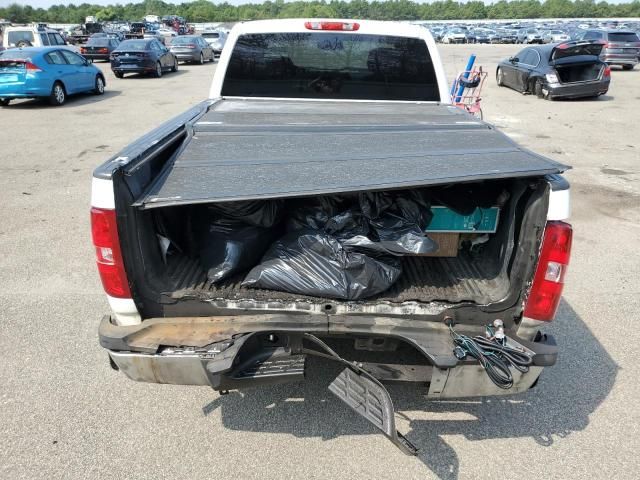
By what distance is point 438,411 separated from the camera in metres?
2.96

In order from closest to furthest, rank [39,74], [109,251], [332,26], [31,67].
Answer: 1. [109,251]
2. [332,26]
3. [31,67]
4. [39,74]

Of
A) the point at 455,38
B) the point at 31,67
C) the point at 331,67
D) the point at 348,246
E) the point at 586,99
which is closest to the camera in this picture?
the point at 348,246

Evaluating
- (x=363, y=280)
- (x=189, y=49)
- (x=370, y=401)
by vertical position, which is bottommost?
(x=370, y=401)

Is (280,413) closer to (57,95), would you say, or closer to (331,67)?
(331,67)

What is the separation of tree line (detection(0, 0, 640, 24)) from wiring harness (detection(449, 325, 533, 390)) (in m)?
97.5

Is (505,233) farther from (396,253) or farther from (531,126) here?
(531,126)

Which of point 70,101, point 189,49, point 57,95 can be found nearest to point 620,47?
point 189,49

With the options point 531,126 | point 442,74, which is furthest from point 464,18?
point 442,74

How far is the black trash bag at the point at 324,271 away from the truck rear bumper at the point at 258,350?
17 centimetres

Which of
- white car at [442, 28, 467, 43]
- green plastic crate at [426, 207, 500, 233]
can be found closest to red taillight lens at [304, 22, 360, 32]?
green plastic crate at [426, 207, 500, 233]

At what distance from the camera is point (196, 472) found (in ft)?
8.24

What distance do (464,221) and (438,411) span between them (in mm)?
1203

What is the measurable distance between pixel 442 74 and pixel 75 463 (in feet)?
13.2

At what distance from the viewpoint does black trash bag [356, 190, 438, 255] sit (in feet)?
8.14
